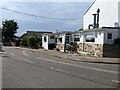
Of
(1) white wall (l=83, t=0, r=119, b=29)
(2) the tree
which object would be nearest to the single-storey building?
(1) white wall (l=83, t=0, r=119, b=29)

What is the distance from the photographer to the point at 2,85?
35.9ft

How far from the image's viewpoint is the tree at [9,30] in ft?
303

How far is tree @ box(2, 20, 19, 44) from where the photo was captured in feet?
303

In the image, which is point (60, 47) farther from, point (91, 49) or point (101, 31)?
point (101, 31)

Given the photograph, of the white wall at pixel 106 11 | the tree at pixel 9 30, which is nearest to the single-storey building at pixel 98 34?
the white wall at pixel 106 11

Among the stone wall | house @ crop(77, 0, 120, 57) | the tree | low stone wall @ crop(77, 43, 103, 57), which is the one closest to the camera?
the stone wall

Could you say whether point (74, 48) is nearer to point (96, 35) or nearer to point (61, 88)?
point (96, 35)

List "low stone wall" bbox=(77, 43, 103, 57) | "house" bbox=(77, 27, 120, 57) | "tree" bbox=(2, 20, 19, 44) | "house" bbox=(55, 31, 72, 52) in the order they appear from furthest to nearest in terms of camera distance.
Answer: "tree" bbox=(2, 20, 19, 44)
"house" bbox=(55, 31, 72, 52)
"low stone wall" bbox=(77, 43, 103, 57)
"house" bbox=(77, 27, 120, 57)

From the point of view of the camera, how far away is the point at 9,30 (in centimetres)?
9412

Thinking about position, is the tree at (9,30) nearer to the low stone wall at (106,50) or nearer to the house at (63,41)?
the house at (63,41)

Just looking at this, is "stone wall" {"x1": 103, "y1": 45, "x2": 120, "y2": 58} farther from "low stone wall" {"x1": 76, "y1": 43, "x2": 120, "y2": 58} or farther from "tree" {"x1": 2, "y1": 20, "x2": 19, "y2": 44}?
"tree" {"x1": 2, "y1": 20, "x2": 19, "y2": 44}

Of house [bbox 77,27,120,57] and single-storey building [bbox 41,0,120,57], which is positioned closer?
house [bbox 77,27,120,57]

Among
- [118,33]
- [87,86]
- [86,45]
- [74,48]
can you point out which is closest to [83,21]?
[74,48]

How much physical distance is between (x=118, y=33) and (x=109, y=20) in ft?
25.7
